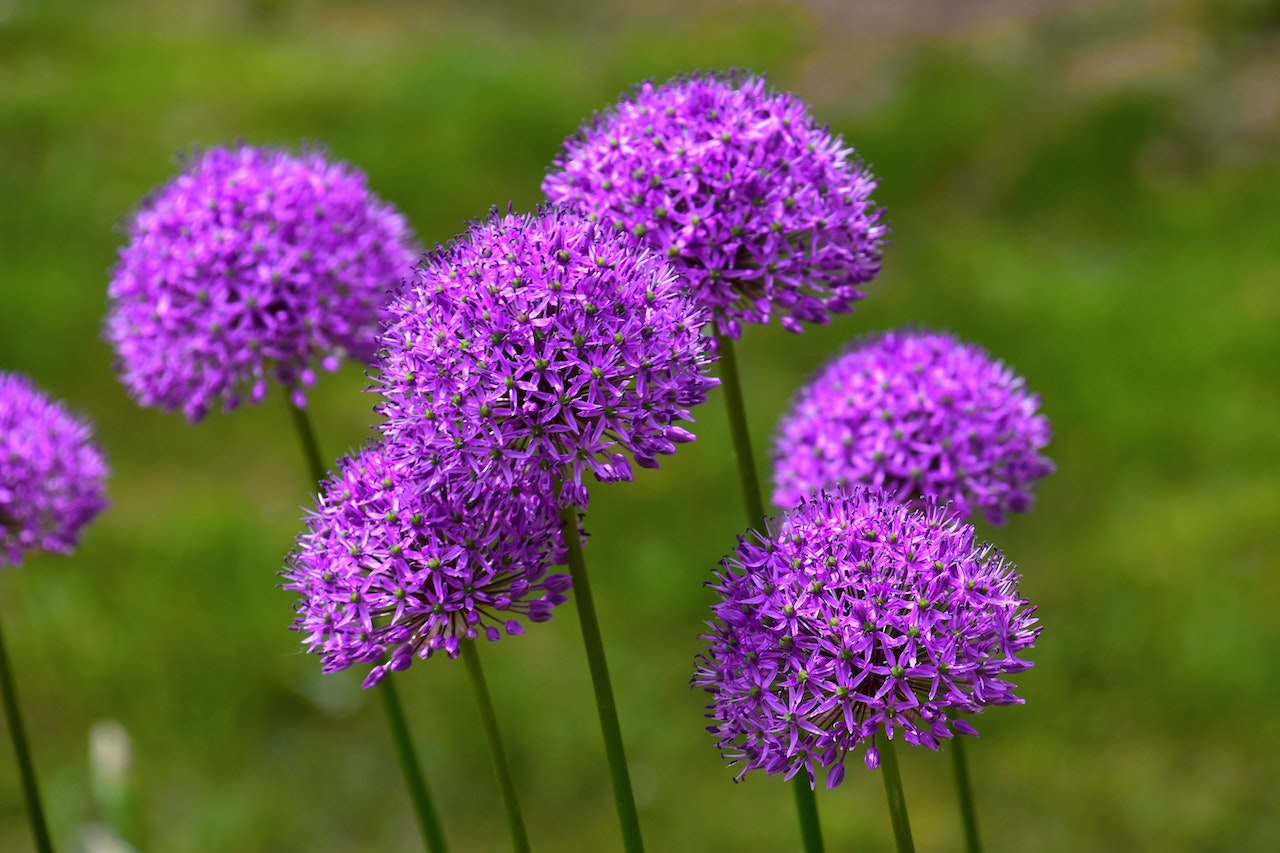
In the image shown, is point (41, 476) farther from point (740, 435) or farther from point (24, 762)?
point (740, 435)

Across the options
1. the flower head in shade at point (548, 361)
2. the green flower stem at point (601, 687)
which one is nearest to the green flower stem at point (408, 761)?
the green flower stem at point (601, 687)

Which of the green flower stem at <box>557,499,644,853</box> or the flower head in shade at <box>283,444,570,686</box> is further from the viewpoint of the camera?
the flower head in shade at <box>283,444,570,686</box>

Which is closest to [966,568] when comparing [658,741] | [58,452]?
[58,452]

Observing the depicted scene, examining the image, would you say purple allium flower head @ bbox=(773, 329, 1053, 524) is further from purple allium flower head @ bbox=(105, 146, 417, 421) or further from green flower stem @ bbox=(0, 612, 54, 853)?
green flower stem @ bbox=(0, 612, 54, 853)

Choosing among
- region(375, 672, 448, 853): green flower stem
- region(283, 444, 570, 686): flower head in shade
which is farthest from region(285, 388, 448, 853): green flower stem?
region(283, 444, 570, 686): flower head in shade

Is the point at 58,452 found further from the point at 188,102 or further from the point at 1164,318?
the point at 188,102

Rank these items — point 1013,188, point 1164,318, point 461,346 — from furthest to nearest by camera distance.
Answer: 1. point 1013,188
2. point 1164,318
3. point 461,346

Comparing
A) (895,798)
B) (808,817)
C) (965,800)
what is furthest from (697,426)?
(895,798)

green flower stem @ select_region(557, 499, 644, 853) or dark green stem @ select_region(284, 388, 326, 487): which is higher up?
dark green stem @ select_region(284, 388, 326, 487)
